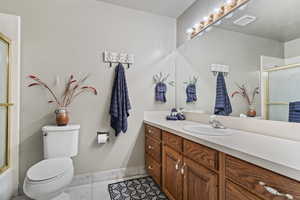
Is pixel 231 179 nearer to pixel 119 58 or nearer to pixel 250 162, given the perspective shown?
pixel 250 162

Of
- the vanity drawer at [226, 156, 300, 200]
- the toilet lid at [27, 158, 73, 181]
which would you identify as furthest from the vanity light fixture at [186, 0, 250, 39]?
the toilet lid at [27, 158, 73, 181]

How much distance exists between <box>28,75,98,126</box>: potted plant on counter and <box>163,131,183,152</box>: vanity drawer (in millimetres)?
1071

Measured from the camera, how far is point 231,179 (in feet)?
2.84

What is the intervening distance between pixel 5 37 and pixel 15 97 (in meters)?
0.62

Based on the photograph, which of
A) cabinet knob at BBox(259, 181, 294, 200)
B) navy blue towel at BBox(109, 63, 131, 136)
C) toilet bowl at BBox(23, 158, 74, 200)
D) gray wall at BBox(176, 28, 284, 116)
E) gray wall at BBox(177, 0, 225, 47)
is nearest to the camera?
cabinet knob at BBox(259, 181, 294, 200)

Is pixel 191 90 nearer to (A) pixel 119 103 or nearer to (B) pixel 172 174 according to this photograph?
(A) pixel 119 103

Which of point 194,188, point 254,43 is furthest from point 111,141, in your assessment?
point 254,43

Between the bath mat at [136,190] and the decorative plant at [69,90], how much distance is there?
1183 millimetres

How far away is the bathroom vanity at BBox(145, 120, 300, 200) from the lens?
678mm

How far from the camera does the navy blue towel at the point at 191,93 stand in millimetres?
2148

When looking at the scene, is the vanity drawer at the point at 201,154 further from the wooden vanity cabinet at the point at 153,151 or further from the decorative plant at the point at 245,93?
the decorative plant at the point at 245,93

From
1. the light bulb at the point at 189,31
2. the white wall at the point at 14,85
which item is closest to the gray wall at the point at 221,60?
the light bulb at the point at 189,31

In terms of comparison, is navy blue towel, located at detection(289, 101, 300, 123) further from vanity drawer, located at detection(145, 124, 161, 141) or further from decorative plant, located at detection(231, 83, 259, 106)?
vanity drawer, located at detection(145, 124, 161, 141)

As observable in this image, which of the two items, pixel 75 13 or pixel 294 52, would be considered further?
pixel 75 13
